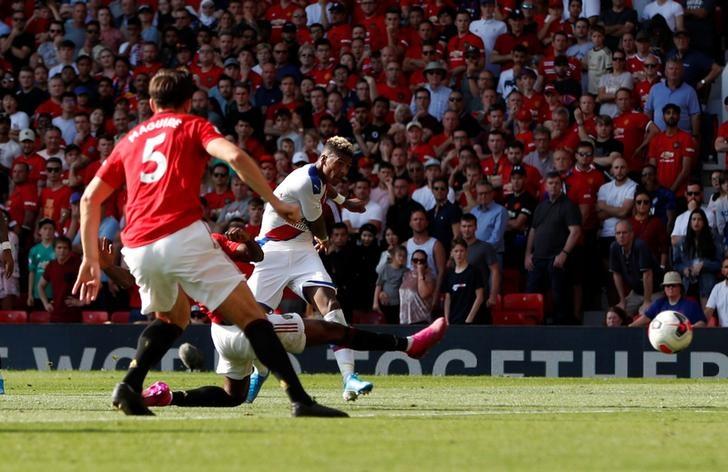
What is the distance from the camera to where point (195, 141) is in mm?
9242

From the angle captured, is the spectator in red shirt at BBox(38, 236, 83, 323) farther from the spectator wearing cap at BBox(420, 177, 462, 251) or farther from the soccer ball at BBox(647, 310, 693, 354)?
the soccer ball at BBox(647, 310, 693, 354)

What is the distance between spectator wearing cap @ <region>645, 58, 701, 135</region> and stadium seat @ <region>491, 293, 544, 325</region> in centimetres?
328

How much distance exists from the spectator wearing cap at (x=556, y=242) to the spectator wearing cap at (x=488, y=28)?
4127 mm

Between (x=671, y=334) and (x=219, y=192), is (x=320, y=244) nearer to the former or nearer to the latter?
(x=671, y=334)

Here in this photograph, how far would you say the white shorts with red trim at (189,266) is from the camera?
921 cm

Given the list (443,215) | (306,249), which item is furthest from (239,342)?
(443,215)

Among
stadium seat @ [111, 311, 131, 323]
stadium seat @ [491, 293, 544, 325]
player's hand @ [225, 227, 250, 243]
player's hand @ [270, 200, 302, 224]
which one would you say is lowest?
stadium seat @ [111, 311, 131, 323]

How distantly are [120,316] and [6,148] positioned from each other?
4.31m

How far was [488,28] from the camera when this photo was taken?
23453mm

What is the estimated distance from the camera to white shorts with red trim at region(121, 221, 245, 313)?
30.2ft

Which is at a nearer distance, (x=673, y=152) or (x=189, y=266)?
(x=189, y=266)

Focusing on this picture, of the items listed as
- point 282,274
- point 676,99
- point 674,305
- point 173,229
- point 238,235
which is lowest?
point 674,305

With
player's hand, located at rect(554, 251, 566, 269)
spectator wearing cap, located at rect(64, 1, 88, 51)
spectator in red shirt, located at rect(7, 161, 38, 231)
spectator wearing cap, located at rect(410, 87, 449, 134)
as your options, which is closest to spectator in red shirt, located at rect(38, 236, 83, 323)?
spectator in red shirt, located at rect(7, 161, 38, 231)

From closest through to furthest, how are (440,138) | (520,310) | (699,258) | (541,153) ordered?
(699,258)
(520,310)
(541,153)
(440,138)
